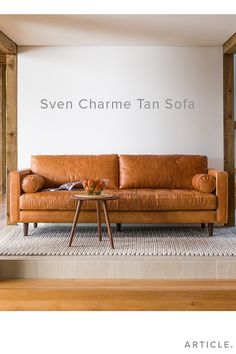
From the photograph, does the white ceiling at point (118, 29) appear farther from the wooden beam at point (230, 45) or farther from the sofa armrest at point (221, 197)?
the sofa armrest at point (221, 197)

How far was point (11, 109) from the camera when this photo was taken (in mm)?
6438

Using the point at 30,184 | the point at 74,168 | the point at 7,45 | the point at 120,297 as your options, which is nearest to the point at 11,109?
the point at 7,45

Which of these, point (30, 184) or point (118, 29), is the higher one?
point (118, 29)

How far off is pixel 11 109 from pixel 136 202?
6.92ft

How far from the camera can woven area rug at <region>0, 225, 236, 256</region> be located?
471 centimetres

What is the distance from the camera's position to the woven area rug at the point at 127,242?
4.71 m

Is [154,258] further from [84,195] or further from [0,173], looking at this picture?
[0,173]

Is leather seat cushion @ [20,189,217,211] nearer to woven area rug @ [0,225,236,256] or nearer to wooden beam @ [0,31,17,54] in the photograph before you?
woven area rug @ [0,225,236,256]

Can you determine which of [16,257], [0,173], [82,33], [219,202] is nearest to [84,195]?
[16,257]

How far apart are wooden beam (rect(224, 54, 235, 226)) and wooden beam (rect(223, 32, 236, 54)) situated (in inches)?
5.9

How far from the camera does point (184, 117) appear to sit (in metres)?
6.47

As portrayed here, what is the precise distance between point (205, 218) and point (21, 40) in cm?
298

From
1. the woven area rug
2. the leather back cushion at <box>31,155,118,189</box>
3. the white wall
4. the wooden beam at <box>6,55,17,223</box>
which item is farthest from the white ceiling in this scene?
the woven area rug

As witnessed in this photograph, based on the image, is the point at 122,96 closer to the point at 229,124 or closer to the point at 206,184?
the point at 229,124
